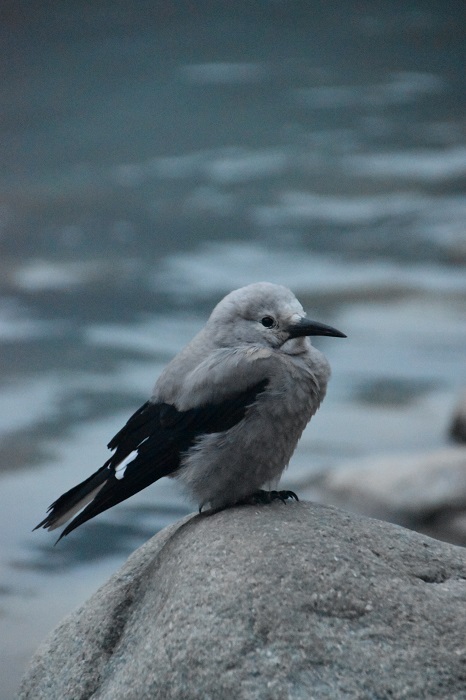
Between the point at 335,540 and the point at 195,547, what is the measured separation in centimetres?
31

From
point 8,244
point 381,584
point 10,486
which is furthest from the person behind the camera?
point 8,244

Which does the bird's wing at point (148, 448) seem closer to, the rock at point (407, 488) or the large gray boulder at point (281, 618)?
the large gray boulder at point (281, 618)

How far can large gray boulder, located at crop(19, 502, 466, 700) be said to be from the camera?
88.6 inches

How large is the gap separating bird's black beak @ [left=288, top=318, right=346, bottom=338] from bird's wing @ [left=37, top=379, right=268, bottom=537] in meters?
0.15

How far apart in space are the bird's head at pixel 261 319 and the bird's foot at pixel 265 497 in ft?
1.15

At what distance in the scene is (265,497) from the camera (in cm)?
270

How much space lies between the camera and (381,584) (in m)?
2.41

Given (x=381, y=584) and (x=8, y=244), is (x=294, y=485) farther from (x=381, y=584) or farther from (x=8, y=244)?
(x=8, y=244)

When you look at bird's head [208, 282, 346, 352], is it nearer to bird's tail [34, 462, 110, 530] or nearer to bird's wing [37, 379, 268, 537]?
bird's wing [37, 379, 268, 537]

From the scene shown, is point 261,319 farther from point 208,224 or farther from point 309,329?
point 208,224

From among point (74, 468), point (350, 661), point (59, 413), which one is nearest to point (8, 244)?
point (59, 413)

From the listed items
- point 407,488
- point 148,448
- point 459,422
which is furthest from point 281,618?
point 459,422

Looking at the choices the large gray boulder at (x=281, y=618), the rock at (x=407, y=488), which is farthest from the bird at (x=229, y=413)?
the rock at (x=407, y=488)

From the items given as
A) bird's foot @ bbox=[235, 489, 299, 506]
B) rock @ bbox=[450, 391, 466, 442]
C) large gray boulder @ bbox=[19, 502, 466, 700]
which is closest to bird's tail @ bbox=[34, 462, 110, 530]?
large gray boulder @ bbox=[19, 502, 466, 700]
